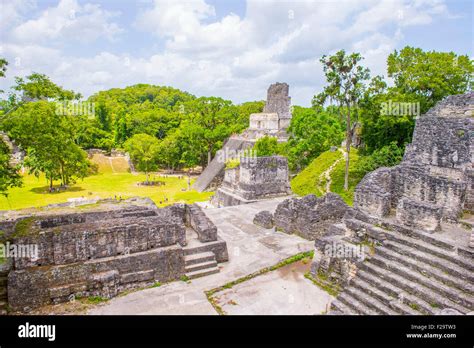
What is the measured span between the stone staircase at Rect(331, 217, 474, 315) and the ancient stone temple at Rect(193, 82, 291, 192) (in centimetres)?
2366

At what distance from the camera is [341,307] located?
795 cm

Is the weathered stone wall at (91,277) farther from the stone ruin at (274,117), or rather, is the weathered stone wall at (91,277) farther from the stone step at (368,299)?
the stone ruin at (274,117)

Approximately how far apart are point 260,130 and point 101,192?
66.3 feet

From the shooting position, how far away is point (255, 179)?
21.6 meters

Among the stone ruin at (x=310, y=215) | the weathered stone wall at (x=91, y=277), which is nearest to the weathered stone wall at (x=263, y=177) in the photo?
the stone ruin at (x=310, y=215)

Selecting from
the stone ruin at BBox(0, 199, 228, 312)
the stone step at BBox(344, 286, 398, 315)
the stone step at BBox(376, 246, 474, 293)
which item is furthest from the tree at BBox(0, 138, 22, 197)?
the stone step at BBox(376, 246, 474, 293)

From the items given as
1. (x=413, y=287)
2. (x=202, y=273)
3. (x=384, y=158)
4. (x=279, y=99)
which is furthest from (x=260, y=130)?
(x=413, y=287)

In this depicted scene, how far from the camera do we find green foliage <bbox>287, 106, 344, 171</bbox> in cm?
2830

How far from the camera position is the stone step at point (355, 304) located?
24.7 feet

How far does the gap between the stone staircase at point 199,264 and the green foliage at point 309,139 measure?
19.7m
